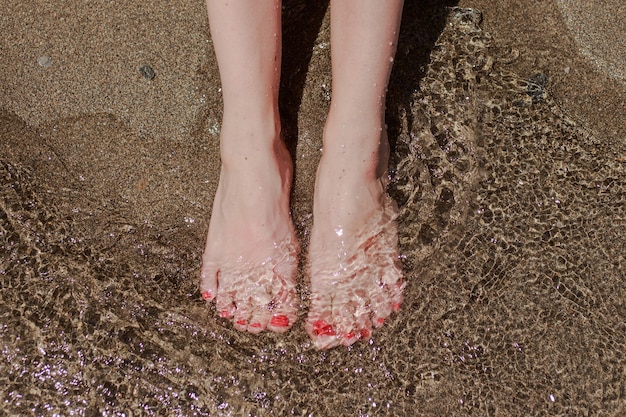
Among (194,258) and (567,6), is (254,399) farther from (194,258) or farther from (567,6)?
(567,6)

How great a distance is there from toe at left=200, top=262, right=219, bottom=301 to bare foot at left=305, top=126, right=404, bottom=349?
11.9 inches

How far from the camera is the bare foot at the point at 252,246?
6.02 ft

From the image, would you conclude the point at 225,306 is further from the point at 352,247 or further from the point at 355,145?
the point at 355,145

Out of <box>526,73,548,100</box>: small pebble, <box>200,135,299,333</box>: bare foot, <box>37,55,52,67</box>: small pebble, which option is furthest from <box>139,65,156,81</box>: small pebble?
<box>526,73,548,100</box>: small pebble

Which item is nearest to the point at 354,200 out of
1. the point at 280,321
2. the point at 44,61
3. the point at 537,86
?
the point at 280,321

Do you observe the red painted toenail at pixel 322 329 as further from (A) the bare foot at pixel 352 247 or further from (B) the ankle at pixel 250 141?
(B) the ankle at pixel 250 141

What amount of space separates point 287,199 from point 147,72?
0.68 meters

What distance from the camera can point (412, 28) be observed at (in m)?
2.20

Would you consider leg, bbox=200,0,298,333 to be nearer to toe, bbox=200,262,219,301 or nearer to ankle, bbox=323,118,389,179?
toe, bbox=200,262,219,301

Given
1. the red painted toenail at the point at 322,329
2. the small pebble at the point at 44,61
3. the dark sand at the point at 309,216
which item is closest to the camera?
the dark sand at the point at 309,216

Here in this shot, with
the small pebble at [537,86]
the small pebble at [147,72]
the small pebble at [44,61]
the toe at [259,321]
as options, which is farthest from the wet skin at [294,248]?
the small pebble at [44,61]

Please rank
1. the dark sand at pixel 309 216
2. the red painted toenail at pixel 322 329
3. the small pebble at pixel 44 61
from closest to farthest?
1. the dark sand at pixel 309 216
2. the red painted toenail at pixel 322 329
3. the small pebble at pixel 44 61

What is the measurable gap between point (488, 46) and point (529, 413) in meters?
1.26

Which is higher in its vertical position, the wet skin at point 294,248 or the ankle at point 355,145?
the ankle at point 355,145
